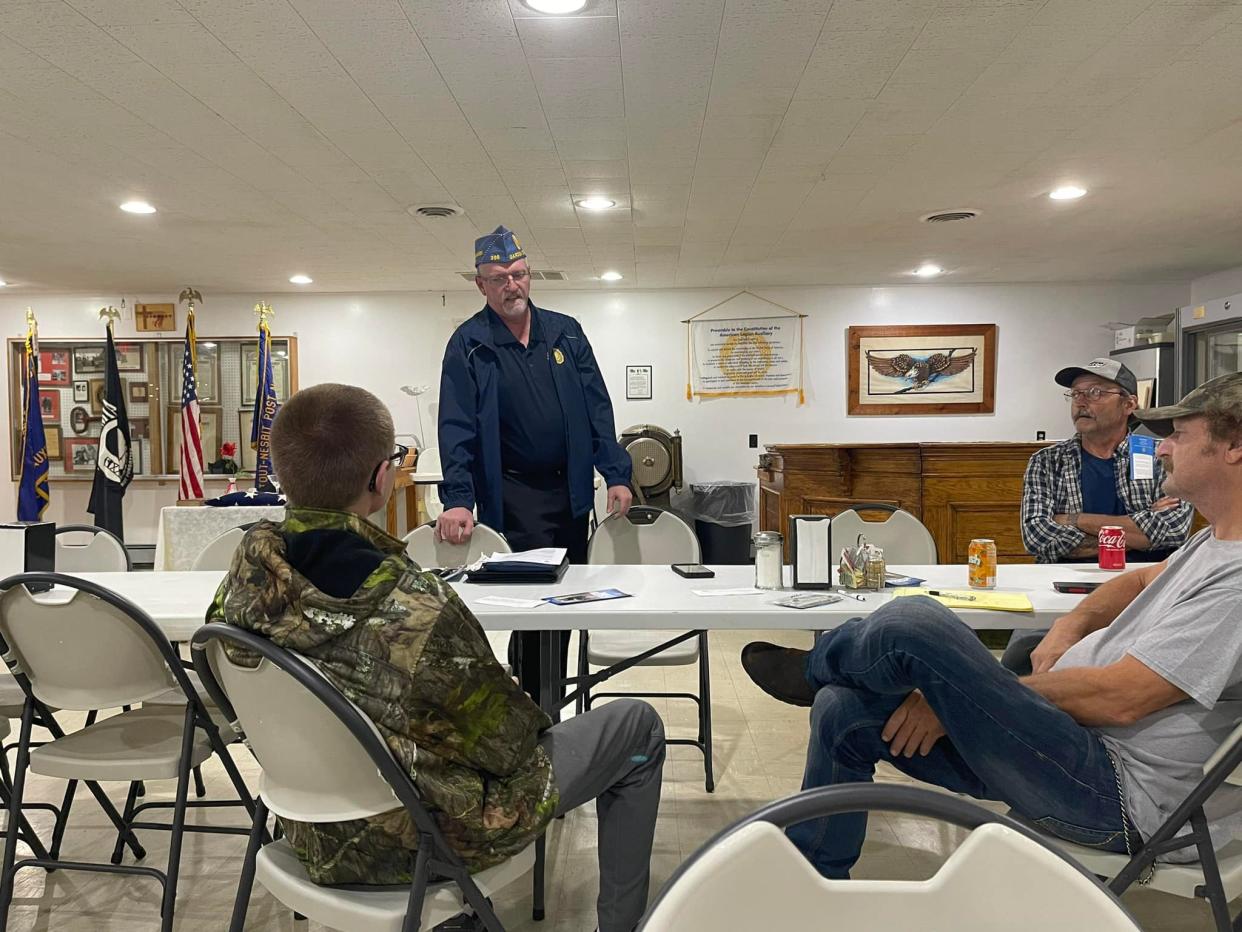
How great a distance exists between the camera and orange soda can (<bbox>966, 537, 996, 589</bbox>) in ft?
7.36

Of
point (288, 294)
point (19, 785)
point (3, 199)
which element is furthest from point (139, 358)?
point (19, 785)

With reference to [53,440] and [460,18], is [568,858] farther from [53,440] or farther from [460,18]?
[53,440]

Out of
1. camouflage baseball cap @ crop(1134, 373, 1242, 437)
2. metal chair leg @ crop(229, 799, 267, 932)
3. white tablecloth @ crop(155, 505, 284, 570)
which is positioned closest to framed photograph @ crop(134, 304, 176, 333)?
white tablecloth @ crop(155, 505, 284, 570)

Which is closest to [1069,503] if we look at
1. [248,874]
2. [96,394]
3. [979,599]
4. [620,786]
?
[979,599]

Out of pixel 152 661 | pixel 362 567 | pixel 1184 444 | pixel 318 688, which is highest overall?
pixel 1184 444

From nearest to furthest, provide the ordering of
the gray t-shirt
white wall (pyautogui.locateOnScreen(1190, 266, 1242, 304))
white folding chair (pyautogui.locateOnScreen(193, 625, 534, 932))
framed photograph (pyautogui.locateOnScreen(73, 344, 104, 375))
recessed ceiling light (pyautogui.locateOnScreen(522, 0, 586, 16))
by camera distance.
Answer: white folding chair (pyautogui.locateOnScreen(193, 625, 534, 932)), the gray t-shirt, recessed ceiling light (pyautogui.locateOnScreen(522, 0, 586, 16)), white wall (pyautogui.locateOnScreen(1190, 266, 1242, 304)), framed photograph (pyautogui.locateOnScreen(73, 344, 104, 375))

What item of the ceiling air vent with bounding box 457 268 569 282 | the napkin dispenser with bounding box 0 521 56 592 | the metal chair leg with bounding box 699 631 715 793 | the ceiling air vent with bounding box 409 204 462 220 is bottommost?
the metal chair leg with bounding box 699 631 715 793

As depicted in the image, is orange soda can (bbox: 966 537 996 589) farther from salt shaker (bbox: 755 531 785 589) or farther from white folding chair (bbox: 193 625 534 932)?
white folding chair (bbox: 193 625 534 932)

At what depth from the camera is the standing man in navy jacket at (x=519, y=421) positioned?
10.1 ft

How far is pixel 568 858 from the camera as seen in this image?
252 centimetres

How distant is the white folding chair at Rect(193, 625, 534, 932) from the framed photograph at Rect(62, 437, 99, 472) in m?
8.68

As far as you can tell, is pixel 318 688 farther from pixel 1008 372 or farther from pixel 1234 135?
pixel 1008 372

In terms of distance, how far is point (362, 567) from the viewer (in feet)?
4.30

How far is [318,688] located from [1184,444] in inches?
60.1
